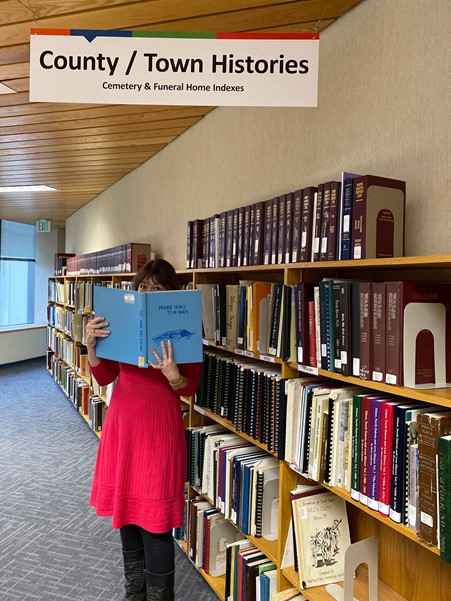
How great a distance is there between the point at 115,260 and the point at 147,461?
115 inches

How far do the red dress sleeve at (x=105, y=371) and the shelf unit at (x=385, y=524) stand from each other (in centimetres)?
60

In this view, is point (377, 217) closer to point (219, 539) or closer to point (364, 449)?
point (364, 449)

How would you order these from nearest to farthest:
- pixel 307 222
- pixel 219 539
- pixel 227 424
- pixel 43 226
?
pixel 307 222, pixel 227 424, pixel 219 539, pixel 43 226

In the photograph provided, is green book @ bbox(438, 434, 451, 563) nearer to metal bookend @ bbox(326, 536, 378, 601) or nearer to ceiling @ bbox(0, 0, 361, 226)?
metal bookend @ bbox(326, 536, 378, 601)

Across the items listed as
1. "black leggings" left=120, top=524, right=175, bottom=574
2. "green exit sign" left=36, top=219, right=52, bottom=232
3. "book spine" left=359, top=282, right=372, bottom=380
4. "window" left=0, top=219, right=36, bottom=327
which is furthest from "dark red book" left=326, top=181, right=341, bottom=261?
"window" left=0, top=219, right=36, bottom=327

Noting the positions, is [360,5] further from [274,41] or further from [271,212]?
[271,212]

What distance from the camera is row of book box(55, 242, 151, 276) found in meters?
4.05

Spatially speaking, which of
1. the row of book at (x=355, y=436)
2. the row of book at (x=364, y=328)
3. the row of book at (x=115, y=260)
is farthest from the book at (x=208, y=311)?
the row of book at (x=115, y=260)

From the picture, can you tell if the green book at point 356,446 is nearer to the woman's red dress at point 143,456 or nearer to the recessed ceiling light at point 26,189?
the woman's red dress at point 143,456

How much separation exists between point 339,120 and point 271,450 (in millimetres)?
1349

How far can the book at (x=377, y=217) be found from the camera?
1.45 meters

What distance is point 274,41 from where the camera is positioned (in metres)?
1.51

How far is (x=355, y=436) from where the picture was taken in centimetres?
144

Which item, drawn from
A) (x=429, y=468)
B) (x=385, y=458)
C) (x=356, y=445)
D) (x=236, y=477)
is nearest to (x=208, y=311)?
(x=236, y=477)
